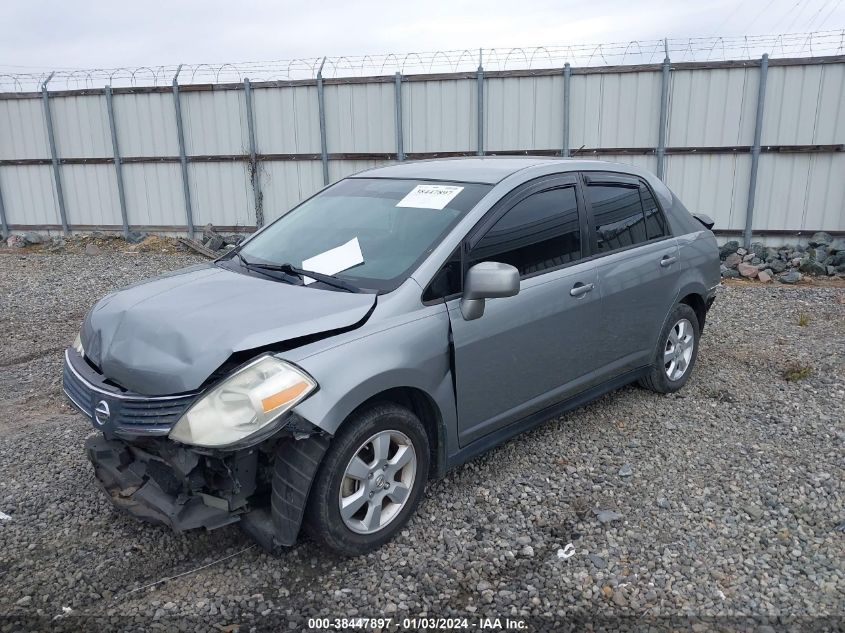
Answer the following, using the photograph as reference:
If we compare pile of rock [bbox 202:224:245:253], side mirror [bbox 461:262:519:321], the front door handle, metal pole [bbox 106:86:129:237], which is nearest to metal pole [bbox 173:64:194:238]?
pile of rock [bbox 202:224:245:253]

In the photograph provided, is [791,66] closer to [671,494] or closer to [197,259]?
[671,494]

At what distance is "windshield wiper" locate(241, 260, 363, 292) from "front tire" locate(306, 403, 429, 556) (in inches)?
25.1

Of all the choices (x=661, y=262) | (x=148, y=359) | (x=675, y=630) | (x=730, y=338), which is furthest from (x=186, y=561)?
(x=730, y=338)

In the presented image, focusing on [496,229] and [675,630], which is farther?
[496,229]

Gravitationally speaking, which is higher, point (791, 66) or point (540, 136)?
point (791, 66)

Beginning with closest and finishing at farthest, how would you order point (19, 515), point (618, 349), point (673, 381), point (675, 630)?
1. point (675, 630)
2. point (19, 515)
3. point (618, 349)
4. point (673, 381)

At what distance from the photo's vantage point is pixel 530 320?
3703 mm

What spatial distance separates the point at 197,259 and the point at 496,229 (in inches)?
367

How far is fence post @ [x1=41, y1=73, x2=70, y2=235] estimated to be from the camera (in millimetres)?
13281

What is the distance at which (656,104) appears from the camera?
10.7m

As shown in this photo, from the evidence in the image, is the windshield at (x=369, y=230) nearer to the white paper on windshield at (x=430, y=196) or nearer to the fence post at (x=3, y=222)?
the white paper on windshield at (x=430, y=196)

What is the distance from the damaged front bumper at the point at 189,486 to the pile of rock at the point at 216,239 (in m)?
9.61

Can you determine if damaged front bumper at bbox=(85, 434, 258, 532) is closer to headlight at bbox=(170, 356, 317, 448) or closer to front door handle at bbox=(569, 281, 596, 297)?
headlight at bbox=(170, 356, 317, 448)

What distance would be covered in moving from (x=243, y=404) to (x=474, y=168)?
2.15 m
